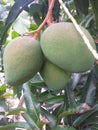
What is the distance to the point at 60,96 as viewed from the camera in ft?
4.75

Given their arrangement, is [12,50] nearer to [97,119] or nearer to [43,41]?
Result: [43,41]

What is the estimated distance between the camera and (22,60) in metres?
0.91

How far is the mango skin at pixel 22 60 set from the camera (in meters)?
0.91

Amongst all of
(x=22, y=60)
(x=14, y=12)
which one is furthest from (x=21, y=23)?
(x=22, y=60)

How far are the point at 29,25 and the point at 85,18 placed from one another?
0.28m

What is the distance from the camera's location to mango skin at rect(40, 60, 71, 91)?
0.93 m

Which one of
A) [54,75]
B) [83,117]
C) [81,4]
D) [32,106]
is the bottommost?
[83,117]

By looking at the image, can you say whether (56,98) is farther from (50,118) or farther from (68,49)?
(68,49)

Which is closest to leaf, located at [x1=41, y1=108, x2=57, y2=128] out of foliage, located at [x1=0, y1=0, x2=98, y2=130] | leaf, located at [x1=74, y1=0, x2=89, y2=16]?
foliage, located at [x1=0, y1=0, x2=98, y2=130]

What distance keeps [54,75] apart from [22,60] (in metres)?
0.10

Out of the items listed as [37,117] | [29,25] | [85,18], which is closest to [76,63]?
[37,117]

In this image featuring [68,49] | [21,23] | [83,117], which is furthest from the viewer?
[21,23]

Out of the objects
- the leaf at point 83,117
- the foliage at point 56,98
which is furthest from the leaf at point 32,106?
the leaf at point 83,117

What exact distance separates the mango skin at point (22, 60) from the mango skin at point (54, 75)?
2 centimetres
